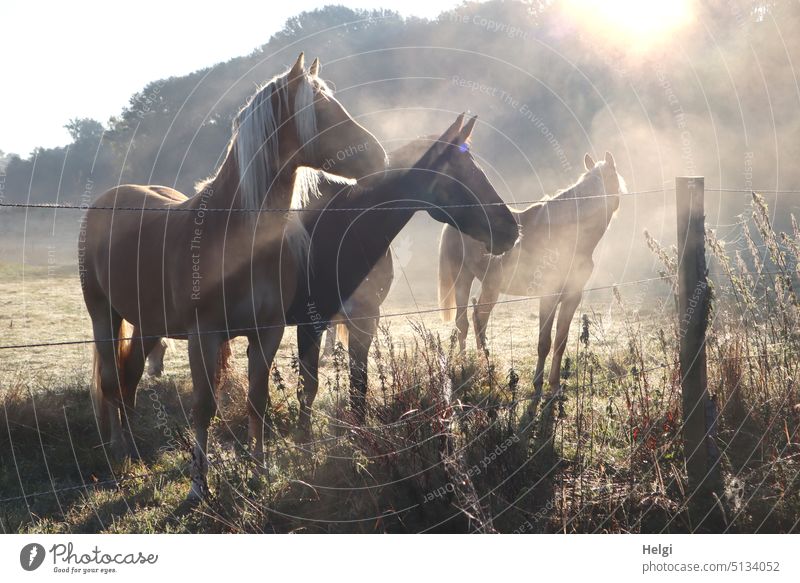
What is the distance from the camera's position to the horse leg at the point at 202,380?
455cm

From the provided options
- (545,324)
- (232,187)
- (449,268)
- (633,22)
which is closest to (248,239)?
(232,187)

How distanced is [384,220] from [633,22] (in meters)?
23.8

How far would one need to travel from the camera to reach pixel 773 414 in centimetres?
491

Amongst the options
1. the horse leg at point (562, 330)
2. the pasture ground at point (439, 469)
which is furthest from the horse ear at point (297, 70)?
the horse leg at point (562, 330)

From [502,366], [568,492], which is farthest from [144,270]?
[502,366]

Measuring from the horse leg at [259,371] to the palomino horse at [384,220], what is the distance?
78 cm

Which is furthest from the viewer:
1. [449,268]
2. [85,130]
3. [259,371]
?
[85,130]

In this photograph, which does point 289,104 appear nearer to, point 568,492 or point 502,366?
point 568,492

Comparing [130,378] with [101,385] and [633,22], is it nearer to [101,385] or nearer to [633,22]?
[101,385]

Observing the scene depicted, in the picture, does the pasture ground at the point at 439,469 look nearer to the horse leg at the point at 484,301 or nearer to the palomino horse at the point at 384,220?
the palomino horse at the point at 384,220

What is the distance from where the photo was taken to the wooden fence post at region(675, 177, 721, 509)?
4215 millimetres

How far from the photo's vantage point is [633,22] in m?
25.8

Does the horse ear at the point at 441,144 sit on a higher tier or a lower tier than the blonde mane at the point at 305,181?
higher

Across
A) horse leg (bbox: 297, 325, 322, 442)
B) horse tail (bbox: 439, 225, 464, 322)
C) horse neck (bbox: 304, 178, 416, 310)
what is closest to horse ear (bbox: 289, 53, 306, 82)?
horse neck (bbox: 304, 178, 416, 310)
